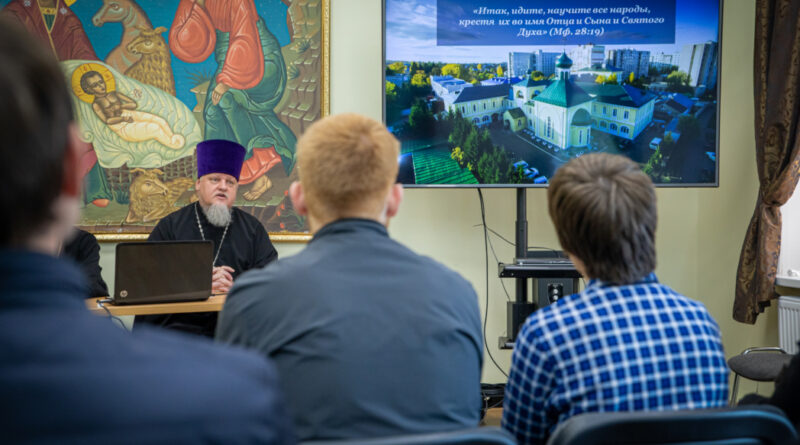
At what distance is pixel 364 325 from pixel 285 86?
3.12 m

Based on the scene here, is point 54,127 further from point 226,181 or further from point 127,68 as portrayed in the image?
point 127,68

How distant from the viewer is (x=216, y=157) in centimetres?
371

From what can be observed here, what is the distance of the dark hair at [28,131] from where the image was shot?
0.54 m

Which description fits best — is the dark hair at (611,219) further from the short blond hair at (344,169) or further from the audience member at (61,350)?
the audience member at (61,350)

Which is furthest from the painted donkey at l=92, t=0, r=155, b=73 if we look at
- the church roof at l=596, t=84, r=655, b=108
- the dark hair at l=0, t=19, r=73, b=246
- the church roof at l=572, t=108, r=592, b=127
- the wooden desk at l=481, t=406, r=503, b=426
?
the dark hair at l=0, t=19, r=73, b=246

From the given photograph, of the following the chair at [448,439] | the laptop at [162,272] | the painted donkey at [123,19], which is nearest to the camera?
the chair at [448,439]

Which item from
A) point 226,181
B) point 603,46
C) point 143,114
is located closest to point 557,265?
point 603,46

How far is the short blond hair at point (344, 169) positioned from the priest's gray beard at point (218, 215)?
2.39 metres

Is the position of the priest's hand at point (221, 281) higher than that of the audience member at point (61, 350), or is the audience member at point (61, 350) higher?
the audience member at point (61, 350)

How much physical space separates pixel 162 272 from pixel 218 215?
1021mm

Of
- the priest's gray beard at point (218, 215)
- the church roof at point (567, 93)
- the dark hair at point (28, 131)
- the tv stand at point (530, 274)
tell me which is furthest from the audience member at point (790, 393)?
the priest's gray beard at point (218, 215)

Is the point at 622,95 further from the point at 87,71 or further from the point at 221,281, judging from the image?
the point at 87,71

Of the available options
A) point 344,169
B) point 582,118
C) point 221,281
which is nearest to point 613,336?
point 344,169

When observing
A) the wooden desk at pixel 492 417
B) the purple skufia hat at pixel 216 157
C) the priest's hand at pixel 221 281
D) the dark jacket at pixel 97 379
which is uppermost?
the purple skufia hat at pixel 216 157
